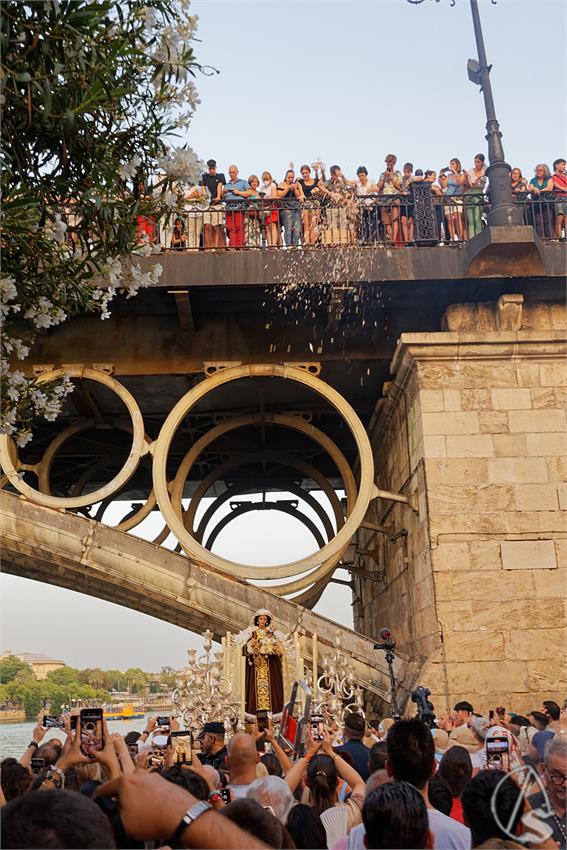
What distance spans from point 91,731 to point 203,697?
6806 millimetres

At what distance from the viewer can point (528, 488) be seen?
11102mm

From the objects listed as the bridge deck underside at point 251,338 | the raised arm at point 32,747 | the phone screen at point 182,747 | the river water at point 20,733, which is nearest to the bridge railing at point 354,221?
the bridge deck underside at point 251,338

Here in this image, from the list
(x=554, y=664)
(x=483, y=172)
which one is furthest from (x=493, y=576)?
(x=483, y=172)

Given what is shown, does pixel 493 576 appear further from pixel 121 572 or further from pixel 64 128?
pixel 64 128

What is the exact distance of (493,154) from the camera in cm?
1120

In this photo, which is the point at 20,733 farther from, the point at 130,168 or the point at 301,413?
the point at 301,413

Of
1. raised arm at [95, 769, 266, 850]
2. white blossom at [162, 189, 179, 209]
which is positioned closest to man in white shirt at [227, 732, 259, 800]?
raised arm at [95, 769, 266, 850]

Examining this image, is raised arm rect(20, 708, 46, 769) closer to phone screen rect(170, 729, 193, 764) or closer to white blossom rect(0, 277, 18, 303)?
phone screen rect(170, 729, 193, 764)

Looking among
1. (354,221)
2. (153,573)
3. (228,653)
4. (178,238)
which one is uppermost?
(354,221)

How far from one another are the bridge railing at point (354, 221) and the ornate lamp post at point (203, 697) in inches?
235

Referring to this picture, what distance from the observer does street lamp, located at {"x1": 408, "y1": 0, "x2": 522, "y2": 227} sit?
11.0 m

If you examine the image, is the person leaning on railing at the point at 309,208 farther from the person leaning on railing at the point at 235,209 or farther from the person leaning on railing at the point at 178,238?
the person leaning on railing at the point at 178,238

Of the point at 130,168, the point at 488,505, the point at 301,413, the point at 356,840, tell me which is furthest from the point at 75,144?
the point at 301,413

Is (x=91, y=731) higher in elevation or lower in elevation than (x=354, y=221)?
lower
